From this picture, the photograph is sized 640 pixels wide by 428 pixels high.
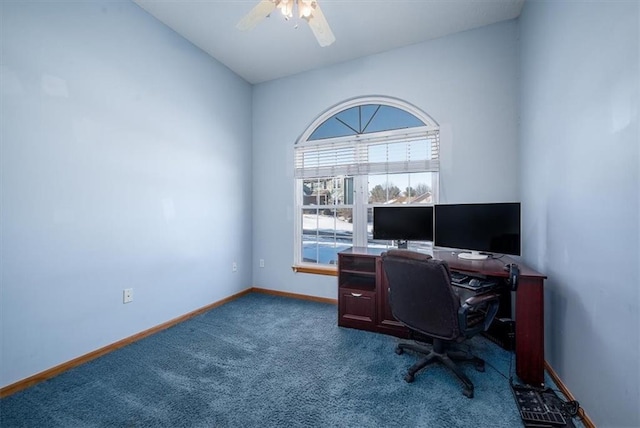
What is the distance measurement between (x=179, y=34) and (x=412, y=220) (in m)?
3.18

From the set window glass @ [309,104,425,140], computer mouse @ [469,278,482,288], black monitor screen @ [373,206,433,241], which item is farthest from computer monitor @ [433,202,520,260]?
window glass @ [309,104,425,140]

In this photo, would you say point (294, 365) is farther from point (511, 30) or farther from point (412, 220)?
point (511, 30)

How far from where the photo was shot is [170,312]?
9.02ft

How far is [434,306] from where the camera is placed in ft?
5.54

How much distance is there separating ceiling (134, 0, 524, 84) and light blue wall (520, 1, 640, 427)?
2.17ft

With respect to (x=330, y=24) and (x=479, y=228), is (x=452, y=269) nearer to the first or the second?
(x=479, y=228)

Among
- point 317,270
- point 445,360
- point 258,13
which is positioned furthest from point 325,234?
point 258,13

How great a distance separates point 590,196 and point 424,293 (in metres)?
1.04

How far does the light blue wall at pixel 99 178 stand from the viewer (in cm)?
175

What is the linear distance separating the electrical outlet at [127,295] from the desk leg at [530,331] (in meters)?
3.15

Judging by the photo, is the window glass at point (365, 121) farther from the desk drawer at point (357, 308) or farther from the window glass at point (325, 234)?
the desk drawer at point (357, 308)

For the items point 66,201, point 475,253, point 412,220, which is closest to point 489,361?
point 475,253

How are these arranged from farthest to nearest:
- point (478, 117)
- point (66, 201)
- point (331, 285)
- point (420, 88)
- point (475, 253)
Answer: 1. point (331, 285)
2. point (420, 88)
3. point (478, 117)
4. point (475, 253)
5. point (66, 201)

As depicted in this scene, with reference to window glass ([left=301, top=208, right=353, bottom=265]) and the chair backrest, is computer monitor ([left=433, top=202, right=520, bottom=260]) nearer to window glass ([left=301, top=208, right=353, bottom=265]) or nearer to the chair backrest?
the chair backrest
